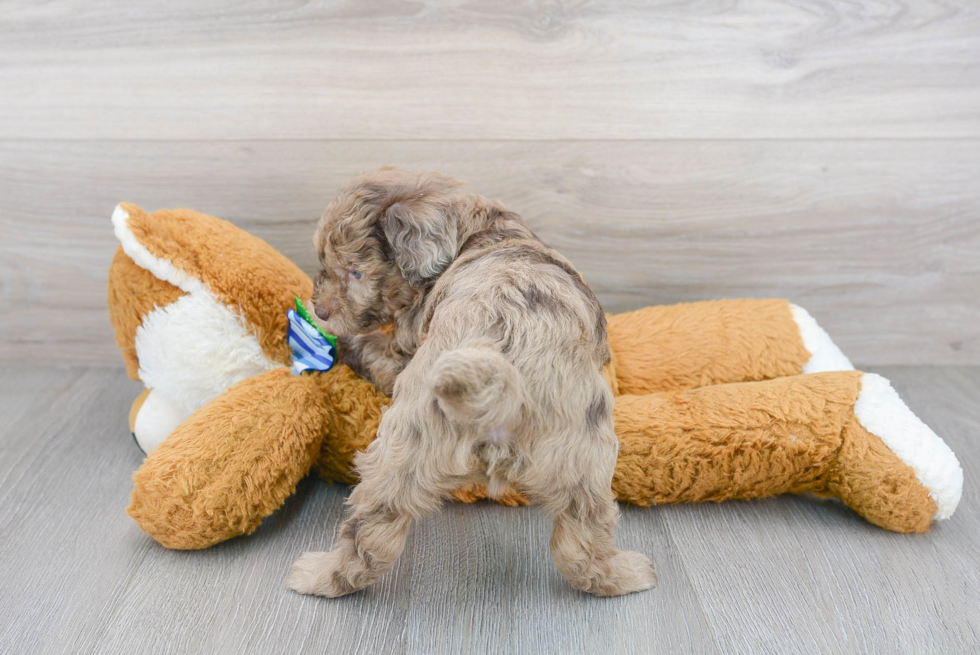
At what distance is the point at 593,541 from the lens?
135 cm

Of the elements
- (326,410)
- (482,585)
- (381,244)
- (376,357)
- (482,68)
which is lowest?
(482,585)

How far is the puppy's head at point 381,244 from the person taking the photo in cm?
147

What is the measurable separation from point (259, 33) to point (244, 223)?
21.7 inches

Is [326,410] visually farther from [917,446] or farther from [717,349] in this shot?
[917,446]

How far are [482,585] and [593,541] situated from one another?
11.1 inches

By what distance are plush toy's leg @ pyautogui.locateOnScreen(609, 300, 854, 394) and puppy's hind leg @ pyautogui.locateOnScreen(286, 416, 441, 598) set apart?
822 millimetres

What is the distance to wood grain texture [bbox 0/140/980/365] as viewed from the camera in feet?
7.24

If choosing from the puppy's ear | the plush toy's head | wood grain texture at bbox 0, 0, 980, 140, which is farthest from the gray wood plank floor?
wood grain texture at bbox 0, 0, 980, 140

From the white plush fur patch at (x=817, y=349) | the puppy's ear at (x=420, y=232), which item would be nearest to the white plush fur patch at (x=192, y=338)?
the puppy's ear at (x=420, y=232)

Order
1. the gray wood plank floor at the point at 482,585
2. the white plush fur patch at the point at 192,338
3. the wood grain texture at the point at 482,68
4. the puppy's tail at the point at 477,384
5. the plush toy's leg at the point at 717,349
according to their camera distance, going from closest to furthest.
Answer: the puppy's tail at the point at 477,384 < the gray wood plank floor at the point at 482,585 < the white plush fur patch at the point at 192,338 < the plush toy's leg at the point at 717,349 < the wood grain texture at the point at 482,68

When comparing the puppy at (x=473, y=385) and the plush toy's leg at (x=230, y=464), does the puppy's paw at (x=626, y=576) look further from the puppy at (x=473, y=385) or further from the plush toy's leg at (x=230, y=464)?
the plush toy's leg at (x=230, y=464)

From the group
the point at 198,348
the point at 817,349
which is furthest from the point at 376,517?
the point at 817,349

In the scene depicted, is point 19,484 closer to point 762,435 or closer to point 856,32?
point 762,435

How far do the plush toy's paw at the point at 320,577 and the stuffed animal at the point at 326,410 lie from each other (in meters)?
0.17
